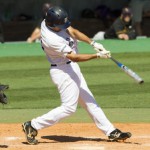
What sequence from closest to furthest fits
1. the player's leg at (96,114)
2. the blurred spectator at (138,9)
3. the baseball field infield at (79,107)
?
the player's leg at (96,114)
the baseball field infield at (79,107)
the blurred spectator at (138,9)

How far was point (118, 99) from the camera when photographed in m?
13.1

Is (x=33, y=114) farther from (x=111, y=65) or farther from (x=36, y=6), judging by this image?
(x=36, y=6)

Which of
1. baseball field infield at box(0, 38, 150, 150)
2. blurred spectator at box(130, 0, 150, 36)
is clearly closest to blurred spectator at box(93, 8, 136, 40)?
baseball field infield at box(0, 38, 150, 150)

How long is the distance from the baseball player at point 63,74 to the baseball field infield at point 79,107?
22cm

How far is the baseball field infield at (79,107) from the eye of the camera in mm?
9578

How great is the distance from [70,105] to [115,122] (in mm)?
1973

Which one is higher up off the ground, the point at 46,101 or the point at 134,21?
the point at 134,21

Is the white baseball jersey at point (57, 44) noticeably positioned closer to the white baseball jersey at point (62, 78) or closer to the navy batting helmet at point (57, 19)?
the white baseball jersey at point (62, 78)

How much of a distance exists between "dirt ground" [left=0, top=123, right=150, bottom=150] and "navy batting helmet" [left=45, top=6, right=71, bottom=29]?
1498 millimetres

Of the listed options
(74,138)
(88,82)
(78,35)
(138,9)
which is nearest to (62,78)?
(78,35)

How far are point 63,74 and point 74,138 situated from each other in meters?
1.03

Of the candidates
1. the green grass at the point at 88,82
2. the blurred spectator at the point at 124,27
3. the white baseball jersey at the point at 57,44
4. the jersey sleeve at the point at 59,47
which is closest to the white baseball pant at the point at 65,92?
the white baseball jersey at the point at 57,44

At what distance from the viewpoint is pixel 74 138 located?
985 cm

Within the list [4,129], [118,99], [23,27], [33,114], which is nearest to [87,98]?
[4,129]
